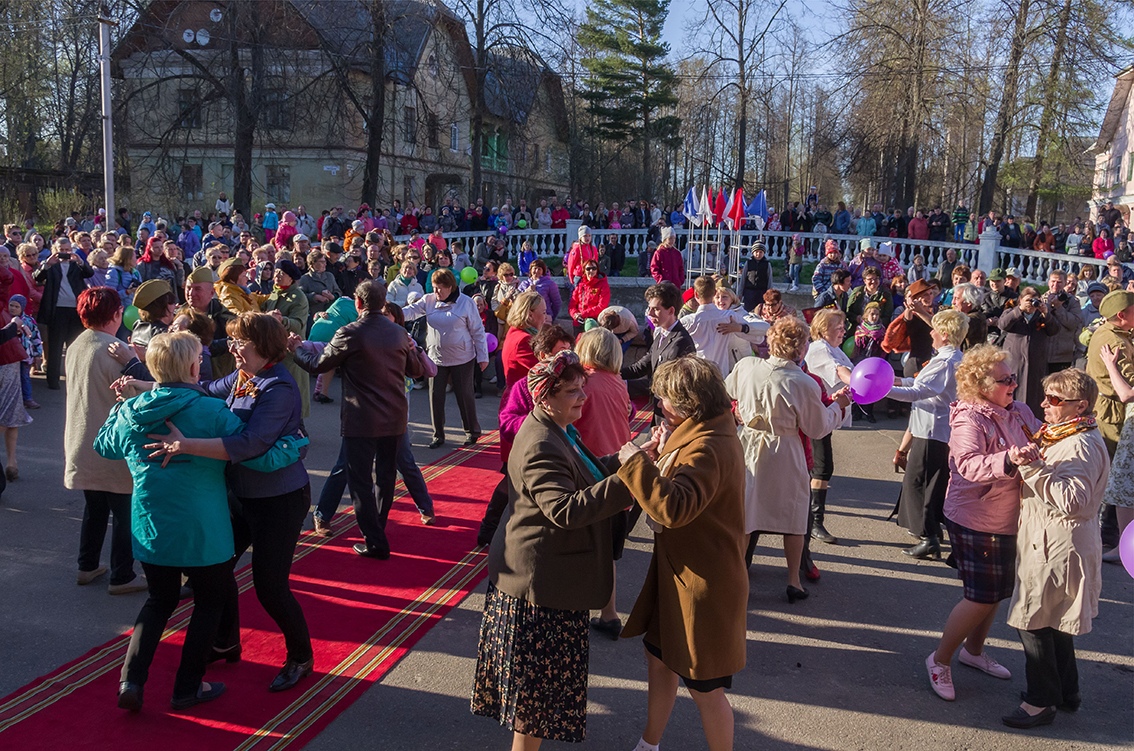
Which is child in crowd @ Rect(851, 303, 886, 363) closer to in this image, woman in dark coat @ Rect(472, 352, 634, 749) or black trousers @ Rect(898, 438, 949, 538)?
black trousers @ Rect(898, 438, 949, 538)

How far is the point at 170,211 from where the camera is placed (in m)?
32.7

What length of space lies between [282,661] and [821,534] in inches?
159

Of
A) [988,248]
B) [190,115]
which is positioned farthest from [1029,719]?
[190,115]

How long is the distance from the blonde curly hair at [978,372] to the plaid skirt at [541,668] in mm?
2247

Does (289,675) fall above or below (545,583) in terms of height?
below

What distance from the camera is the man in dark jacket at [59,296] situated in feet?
35.1

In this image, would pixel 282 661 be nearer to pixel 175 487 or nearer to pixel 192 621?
pixel 192 621

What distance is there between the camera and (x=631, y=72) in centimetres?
4497

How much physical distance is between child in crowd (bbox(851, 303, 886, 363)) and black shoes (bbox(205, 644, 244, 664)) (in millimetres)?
7134

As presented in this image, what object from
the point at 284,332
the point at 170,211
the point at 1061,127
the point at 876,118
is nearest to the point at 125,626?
the point at 284,332

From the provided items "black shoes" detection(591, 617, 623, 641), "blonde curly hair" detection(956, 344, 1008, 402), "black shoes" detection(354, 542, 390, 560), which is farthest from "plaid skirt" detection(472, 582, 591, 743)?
"black shoes" detection(354, 542, 390, 560)

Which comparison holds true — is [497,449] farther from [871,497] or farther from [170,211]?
[170,211]

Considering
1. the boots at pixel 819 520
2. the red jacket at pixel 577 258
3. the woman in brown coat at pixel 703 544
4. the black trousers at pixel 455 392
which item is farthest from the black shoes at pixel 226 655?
the red jacket at pixel 577 258

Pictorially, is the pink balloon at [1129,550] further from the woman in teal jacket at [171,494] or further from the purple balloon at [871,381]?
the woman in teal jacket at [171,494]
